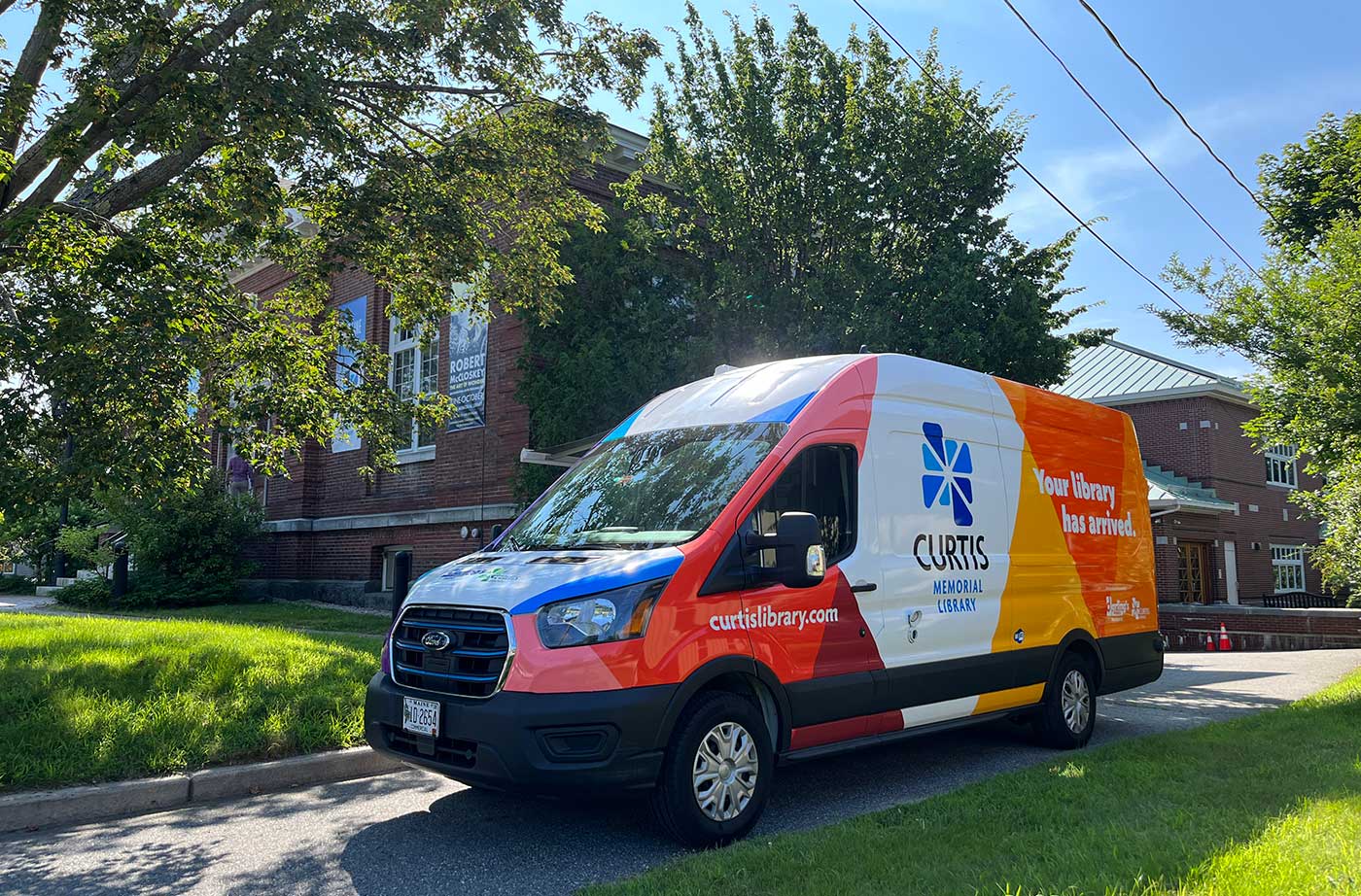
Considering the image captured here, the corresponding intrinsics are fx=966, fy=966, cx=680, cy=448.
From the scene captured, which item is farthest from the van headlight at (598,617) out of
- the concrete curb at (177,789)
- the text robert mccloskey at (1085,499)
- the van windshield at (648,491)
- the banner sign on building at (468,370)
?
the banner sign on building at (468,370)

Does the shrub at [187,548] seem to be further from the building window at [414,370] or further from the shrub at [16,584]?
the shrub at [16,584]

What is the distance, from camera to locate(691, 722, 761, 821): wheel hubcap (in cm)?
470

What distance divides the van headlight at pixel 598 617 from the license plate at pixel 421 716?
0.73 meters

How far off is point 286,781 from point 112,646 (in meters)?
3.68

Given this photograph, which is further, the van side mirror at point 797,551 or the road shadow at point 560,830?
the van side mirror at point 797,551

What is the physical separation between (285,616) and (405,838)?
11.9m

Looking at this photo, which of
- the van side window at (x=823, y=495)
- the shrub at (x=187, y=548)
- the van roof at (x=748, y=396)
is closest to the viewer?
the van side window at (x=823, y=495)

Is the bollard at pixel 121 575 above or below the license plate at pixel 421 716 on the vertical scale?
above

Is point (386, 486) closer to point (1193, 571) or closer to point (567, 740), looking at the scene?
point (567, 740)

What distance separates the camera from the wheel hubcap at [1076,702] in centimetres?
741

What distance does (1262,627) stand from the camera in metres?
22.2

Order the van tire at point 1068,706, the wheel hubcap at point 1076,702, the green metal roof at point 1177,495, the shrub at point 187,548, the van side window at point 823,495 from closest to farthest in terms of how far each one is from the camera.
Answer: the van side window at point 823,495 → the van tire at point 1068,706 → the wheel hubcap at point 1076,702 → the shrub at point 187,548 → the green metal roof at point 1177,495

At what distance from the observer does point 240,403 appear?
9.51 metres

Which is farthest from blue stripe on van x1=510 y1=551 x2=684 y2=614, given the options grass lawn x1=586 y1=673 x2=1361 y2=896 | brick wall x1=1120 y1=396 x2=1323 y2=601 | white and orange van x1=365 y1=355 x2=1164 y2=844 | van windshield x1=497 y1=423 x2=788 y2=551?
brick wall x1=1120 y1=396 x2=1323 y2=601
